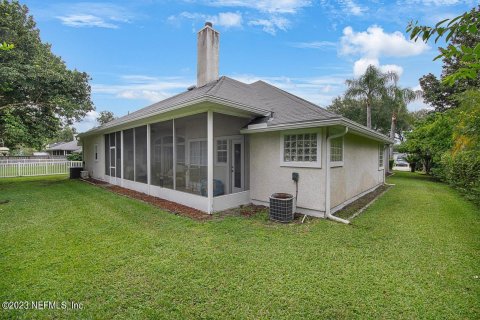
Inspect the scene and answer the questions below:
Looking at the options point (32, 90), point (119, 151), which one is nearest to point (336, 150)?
point (119, 151)

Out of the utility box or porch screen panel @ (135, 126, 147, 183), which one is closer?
the utility box

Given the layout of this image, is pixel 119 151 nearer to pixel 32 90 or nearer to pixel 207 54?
pixel 32 90

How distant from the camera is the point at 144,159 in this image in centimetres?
895

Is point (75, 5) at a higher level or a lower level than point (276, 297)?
higher

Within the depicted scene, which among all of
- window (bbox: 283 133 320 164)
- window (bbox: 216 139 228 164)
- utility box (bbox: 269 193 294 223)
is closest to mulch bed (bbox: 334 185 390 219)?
utility box (bbox: 269 193 294 223)

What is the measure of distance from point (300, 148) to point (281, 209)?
1696mm

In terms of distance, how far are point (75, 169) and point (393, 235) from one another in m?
16.8

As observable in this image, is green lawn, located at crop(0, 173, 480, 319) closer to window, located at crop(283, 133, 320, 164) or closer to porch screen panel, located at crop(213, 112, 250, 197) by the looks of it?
porch screen panel, located at crop(213, 112, 250, 197)

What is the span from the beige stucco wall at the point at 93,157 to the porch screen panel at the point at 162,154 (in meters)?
6.47

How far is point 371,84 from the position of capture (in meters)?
18.9

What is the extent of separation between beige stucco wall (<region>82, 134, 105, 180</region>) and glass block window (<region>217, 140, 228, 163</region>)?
9408 millimetres

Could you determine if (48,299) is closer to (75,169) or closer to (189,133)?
(189,133)

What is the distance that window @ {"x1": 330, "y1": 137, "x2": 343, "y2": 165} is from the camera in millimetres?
6395

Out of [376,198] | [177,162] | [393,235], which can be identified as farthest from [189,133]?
[376,198]
